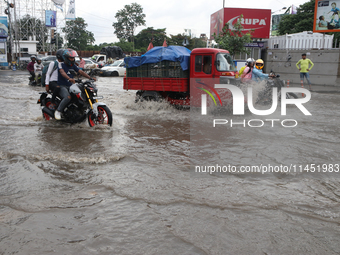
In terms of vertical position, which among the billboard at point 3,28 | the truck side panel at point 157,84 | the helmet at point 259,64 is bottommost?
the truck side panel at point 157,84

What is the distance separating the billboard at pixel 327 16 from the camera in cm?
1884

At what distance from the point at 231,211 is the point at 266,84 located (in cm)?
703

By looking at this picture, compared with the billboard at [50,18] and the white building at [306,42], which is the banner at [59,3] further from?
the white building at [306,42]

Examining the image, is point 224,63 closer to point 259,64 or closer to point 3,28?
point 259,64

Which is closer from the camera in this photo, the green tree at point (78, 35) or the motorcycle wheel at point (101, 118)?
the motorcycle wheel at point (101, 118)

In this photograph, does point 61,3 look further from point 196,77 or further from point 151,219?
point 151,219

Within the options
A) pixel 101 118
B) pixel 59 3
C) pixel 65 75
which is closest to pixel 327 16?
pixel 101 118

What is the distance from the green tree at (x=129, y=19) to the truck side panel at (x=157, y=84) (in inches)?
3045

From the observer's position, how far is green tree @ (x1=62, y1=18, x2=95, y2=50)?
69.6 meters

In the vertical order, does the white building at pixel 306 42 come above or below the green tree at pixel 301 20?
below

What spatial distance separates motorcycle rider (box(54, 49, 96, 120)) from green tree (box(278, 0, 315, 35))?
3859cm

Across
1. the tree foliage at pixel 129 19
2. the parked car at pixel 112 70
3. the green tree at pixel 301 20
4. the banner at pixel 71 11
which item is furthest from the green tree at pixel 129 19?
the parked car at pixel 112 70

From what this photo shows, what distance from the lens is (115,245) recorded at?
8.80 feet

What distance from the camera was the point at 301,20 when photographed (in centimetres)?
4044
